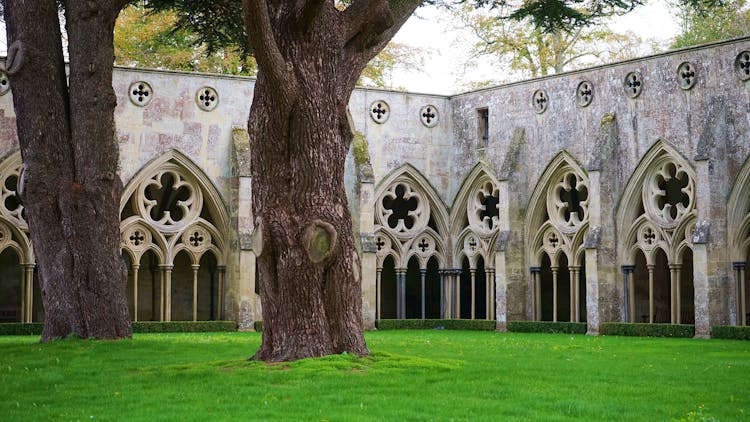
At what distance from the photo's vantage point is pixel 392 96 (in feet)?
104

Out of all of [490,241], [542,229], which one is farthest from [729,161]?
[490,241]

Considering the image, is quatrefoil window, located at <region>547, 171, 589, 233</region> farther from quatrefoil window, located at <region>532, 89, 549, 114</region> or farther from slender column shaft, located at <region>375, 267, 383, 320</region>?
slender column shaft, located at <region>375, 267, 383, 320</region>

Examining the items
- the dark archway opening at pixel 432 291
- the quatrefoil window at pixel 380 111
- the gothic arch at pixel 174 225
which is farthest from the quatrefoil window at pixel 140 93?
the dark archway opening at pixel 432 291

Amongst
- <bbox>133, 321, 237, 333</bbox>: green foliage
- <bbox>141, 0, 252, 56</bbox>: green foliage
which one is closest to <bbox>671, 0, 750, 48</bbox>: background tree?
<bbox>133, 321, 237, 333</bbox>: green foliage

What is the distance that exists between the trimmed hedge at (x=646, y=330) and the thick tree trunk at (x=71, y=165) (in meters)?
12.9

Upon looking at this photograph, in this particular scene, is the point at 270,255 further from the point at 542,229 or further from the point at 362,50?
the point at 542,229

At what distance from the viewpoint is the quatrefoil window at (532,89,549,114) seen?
2977cm

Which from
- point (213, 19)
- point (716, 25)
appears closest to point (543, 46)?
point (716, 25)

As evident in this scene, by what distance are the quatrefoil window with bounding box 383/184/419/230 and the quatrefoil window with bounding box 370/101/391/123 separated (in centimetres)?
212

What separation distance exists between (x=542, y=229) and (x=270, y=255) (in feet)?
57.0

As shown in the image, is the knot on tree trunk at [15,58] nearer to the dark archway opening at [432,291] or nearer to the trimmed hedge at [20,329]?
the trimmed hedge at [20,329]

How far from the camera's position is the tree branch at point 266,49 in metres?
12.2

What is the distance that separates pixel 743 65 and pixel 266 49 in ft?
52.1

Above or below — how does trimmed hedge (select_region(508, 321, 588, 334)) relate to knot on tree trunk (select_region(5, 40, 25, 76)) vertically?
below
